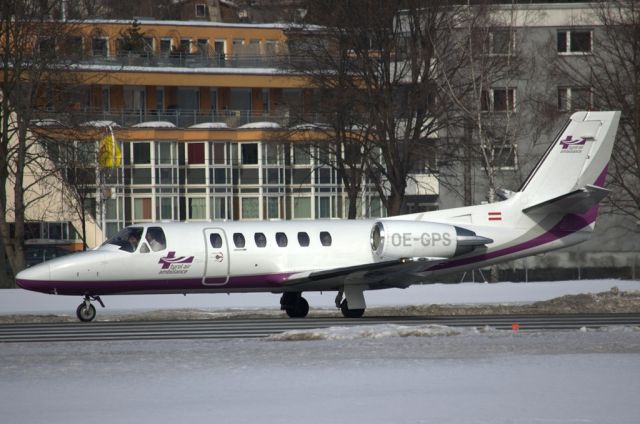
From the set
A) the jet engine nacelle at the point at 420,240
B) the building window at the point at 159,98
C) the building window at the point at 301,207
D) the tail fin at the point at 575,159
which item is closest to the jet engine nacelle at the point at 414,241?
the jet engine nacelle at the point at 420,240

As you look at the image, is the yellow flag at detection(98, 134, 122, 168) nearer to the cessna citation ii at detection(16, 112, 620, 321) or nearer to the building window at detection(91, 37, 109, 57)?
the building window at detection(91, 37, 109, 57)

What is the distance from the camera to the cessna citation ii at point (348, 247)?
85.6 ft

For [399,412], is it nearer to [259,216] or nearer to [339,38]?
[339,38]

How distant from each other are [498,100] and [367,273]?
2607 cm

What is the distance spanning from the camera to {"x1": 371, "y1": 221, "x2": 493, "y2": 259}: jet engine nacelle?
26.9m

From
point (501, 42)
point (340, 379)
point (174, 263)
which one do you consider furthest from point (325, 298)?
point (340, 379)

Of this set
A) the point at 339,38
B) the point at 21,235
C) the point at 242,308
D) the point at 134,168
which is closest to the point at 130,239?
the point at 242,308

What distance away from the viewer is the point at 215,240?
2689 centimetres

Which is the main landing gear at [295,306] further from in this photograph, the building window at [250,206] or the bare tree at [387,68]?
the building window at [250,206]

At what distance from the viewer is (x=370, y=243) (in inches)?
1089

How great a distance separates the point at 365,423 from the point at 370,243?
51.8ft

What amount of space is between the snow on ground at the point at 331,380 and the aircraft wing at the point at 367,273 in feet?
17.2

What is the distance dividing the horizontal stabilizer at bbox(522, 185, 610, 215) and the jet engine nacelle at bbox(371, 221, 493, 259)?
2010 millimetres

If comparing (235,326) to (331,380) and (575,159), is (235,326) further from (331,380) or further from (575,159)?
(575,159)
